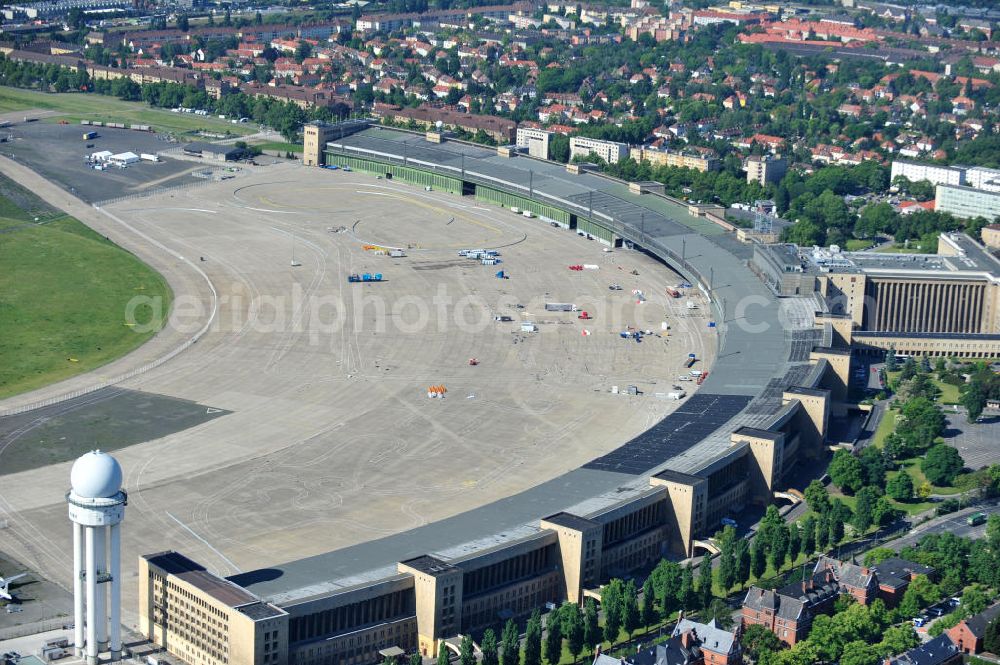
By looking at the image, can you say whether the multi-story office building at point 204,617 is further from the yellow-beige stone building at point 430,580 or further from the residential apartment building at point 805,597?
the residential apartment building at point 805,597

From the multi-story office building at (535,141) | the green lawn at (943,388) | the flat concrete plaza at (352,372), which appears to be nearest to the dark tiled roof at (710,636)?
the flat concrete plaza at (352,372)

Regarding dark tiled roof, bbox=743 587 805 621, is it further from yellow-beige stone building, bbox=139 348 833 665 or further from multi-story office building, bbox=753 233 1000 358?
multi-story office building, bbox=753 233 1000 358

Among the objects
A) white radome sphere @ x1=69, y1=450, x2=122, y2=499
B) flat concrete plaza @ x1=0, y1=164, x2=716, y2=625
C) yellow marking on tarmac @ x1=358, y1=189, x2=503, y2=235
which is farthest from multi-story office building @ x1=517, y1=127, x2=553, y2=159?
white radome sphere @ x1=69, y1=450, x2=122, y2=499

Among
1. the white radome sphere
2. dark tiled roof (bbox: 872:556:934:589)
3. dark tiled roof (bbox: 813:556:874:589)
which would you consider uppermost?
the white radome sphere

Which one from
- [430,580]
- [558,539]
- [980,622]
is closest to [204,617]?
[430,580]

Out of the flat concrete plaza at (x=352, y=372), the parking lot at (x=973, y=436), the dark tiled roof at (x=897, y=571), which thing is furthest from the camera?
the parking lot at (x=973, y=436)
